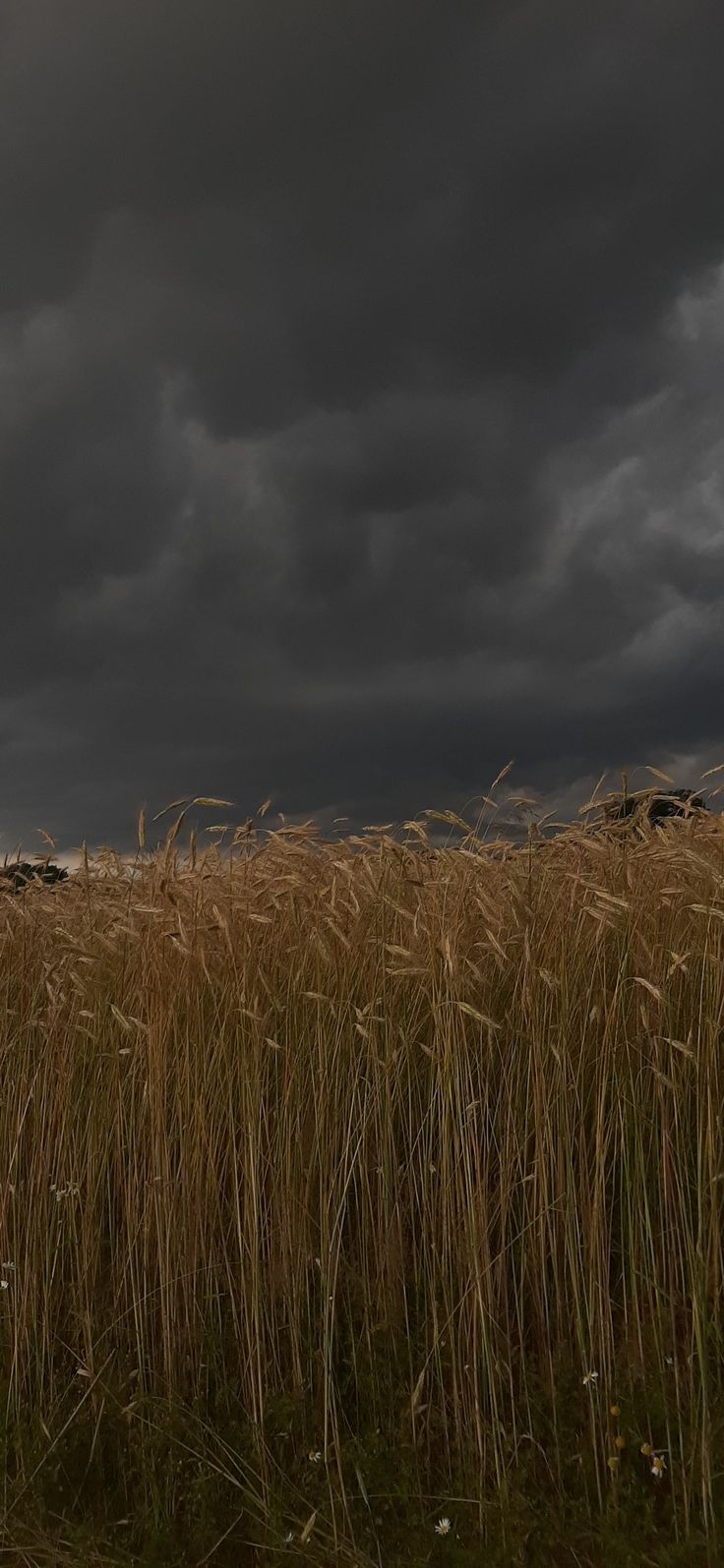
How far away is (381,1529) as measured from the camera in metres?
2.75

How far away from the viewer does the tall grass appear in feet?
9.15

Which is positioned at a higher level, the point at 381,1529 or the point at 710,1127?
the point at 710,1127

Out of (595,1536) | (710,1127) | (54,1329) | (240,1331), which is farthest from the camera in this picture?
(54,1329)

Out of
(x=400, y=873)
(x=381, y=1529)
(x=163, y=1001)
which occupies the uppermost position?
(x=400, y=873)

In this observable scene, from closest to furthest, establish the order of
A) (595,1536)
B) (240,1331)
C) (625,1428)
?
(595,1536) < (625,1428) < (240,1331)

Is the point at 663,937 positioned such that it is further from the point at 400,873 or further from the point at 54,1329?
the point at 54,1329

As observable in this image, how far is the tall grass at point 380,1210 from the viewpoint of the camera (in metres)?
2.79

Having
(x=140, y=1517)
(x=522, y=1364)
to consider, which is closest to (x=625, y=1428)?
(x=522, y=1364)

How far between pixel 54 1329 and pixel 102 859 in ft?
5.78

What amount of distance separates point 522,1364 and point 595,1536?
1.29 ft

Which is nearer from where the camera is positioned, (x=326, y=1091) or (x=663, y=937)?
(x=326, y=1091)

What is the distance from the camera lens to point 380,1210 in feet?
10.3

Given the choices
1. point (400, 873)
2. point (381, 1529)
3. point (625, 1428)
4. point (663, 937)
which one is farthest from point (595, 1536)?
point (400, 873)

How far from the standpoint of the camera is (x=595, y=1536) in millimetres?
2482
